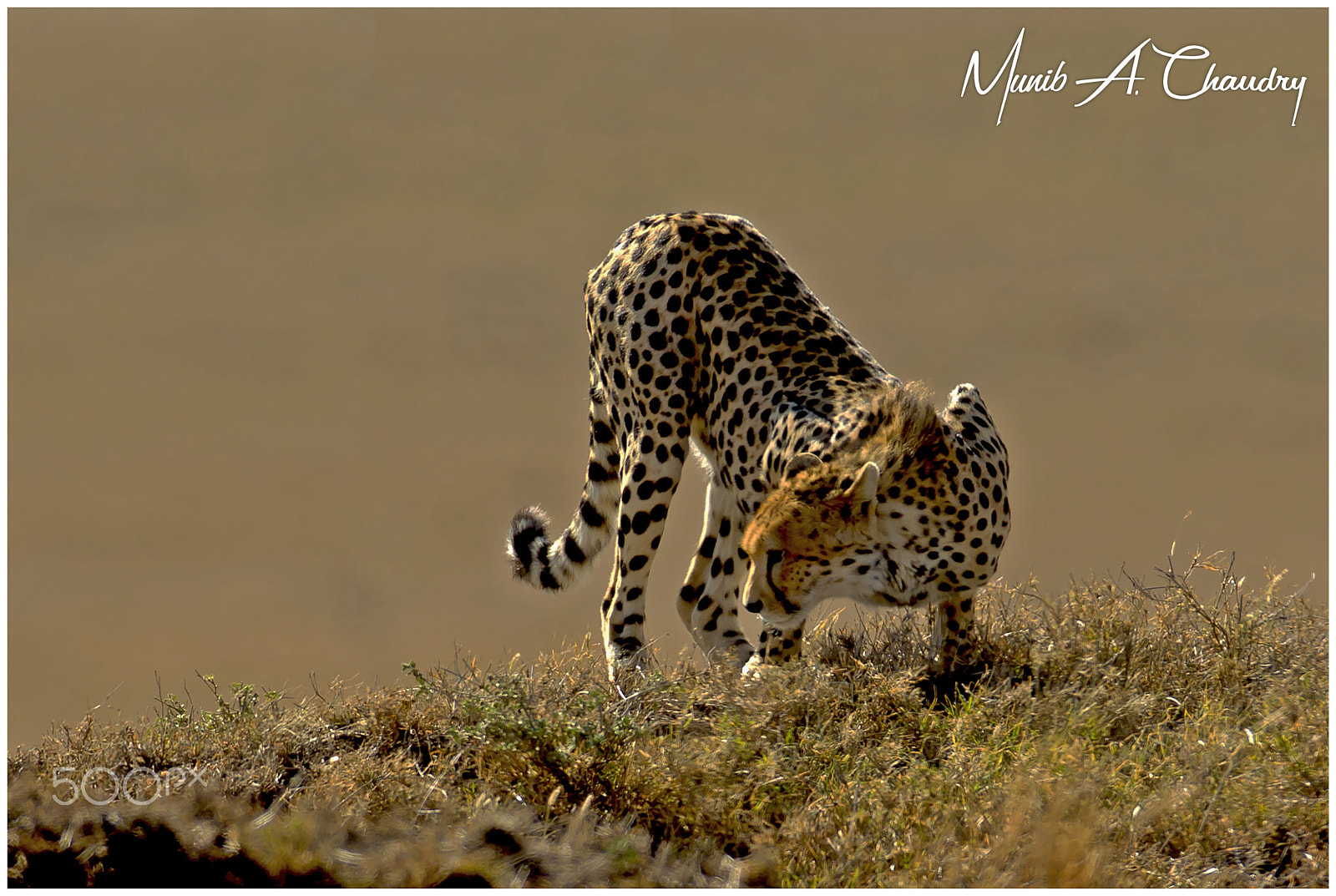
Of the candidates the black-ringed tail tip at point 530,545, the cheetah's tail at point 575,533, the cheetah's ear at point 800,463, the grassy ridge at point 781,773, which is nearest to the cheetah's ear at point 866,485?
the cheetah's ear at point 800,463

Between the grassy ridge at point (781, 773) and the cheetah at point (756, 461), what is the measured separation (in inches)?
14.0

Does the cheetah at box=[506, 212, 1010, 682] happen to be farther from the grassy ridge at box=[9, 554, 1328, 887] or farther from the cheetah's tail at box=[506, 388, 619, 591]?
the grassy ridge at box=[9, 554, 1328, 887]

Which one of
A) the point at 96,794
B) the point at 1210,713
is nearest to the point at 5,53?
the point at 96,794

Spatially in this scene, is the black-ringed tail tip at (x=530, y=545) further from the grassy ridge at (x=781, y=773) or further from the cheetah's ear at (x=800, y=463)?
the cheetah's ear at (x=800, y=463)

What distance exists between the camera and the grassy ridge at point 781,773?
3229mm

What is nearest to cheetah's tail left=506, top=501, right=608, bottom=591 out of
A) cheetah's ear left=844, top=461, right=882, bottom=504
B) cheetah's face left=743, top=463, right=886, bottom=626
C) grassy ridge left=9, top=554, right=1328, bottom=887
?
grassy ridge left=9, top=554, right=1328, bottom=887

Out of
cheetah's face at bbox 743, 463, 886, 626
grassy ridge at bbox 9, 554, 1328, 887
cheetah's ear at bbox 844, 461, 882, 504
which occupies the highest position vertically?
cheetah's ear at bbox 844, 461, 882, 504

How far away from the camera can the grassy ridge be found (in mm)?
3229

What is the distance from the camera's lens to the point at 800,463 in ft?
15.6

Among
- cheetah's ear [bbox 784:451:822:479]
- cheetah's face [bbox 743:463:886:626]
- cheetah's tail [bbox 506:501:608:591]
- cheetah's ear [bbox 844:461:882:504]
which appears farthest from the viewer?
cheetah's tail [bbox 506:501:608:591]

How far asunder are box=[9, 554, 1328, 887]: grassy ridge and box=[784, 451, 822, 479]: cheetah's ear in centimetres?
70

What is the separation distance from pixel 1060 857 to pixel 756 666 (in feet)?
5.92

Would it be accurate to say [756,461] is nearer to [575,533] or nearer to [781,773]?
[575,533]

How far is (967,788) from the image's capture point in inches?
141
